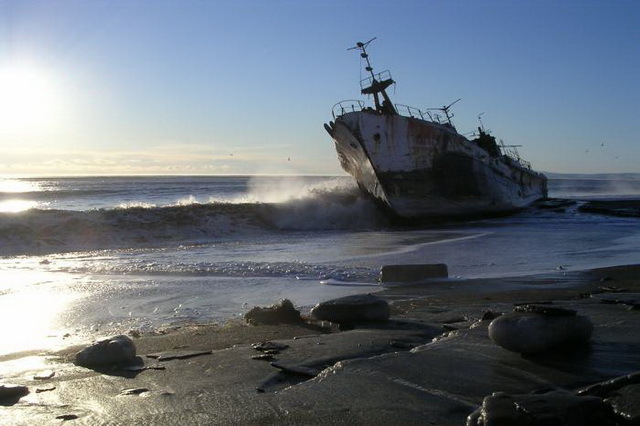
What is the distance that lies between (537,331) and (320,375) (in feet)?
4.80

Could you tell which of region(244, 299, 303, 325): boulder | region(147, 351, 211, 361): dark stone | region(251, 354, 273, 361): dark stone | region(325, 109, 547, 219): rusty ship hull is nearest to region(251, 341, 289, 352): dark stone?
region(251, 354, 273, 361): dark stone

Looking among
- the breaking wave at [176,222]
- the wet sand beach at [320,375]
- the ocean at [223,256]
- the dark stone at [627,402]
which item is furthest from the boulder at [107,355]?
the breaking wave at [176,222]

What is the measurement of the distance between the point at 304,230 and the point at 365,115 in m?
4.86

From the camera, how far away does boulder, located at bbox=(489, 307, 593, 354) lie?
422 centimetres

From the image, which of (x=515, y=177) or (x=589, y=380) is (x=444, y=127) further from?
(x=589, y=380)

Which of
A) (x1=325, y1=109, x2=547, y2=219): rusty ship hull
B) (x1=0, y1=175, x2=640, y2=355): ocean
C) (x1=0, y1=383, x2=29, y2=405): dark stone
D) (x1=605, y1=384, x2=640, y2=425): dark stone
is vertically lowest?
(x1=0, y1=175, x2=640, y2=355): ocean

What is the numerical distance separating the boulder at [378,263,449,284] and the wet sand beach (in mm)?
3537

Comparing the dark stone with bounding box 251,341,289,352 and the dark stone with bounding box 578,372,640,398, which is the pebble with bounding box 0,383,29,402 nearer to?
the dark stone with bounding box 251,341,289,352

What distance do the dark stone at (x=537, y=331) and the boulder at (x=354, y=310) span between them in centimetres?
156

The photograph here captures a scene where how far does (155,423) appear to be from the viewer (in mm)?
3258

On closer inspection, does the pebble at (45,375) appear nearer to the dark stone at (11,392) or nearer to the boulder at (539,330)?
the dark stone at (11,392)

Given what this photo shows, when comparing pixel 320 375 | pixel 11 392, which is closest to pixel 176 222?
pixel 11 392

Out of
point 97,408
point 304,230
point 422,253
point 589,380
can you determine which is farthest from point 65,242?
point 589,380

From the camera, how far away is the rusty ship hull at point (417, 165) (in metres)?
23.6
